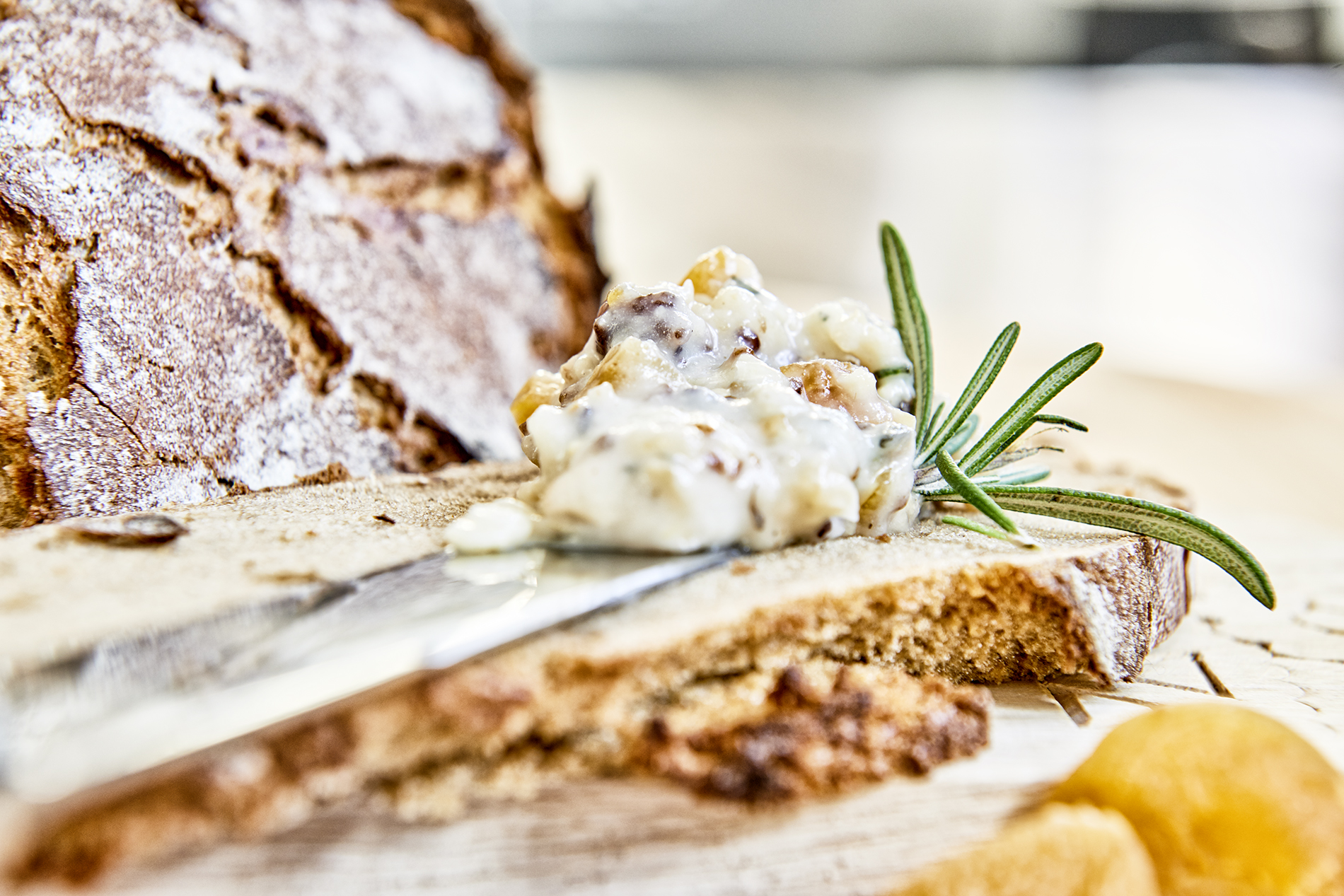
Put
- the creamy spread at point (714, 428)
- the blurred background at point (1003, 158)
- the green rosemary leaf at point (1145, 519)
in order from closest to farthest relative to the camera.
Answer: the creamy spread at point (714, 428) < the green rosemary leaf at point (1145, 519) < the blurred background at point (1003, 158)

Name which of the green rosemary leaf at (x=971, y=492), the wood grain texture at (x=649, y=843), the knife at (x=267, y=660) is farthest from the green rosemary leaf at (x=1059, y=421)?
the knife at (x=267, y=660)

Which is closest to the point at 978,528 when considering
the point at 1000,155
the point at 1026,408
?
the point at 1026,408

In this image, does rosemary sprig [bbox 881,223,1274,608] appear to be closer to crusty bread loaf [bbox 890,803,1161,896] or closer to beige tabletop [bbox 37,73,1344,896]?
beige tabletop [bbox 37,73,1344,896]

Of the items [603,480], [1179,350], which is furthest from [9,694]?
[1179,350]

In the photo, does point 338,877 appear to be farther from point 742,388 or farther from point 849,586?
Result: point 742,388

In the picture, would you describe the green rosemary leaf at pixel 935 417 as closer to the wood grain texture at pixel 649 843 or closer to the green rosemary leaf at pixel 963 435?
the green rosemary leaf at pixel 963 435
